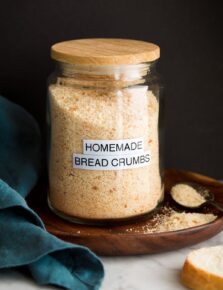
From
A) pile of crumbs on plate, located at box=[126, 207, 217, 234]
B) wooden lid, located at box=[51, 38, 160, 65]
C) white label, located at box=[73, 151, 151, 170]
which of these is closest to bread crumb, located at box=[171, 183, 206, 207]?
pile of crumbs on plate, located at box=[126, 207, 217, 234]

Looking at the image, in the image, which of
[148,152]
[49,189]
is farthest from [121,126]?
[49,189]

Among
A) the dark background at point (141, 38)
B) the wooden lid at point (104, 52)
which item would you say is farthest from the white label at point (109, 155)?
the dark background at point (141, 38)

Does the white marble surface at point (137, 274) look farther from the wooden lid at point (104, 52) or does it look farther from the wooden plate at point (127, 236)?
the wooden lid at point (104, 52)

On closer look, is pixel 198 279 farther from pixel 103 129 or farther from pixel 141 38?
pixel 141 38

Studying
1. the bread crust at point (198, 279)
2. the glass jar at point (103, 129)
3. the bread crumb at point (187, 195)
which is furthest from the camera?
the bread crumb at point (187, 195)

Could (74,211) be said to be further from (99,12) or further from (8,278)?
(99,12)

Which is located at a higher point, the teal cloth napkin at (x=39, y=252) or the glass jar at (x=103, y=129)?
the glass jar at (x=103, y=129)
